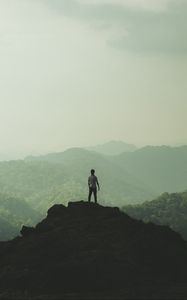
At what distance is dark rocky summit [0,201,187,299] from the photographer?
30.8m

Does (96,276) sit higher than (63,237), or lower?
lower

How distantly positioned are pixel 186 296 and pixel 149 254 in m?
5.96

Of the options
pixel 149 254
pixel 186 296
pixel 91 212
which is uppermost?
pixel 91 212

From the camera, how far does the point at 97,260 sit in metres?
32.1

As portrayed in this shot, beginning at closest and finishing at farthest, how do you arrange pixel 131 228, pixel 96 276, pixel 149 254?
1. pixel 96 276
2. pixel 149 254
3. pixel 131 228

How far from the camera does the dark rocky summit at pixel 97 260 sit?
30.8m

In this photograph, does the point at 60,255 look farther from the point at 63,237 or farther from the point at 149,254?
the point at 149,254

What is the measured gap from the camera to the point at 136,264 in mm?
32594

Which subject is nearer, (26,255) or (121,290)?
(121,290)

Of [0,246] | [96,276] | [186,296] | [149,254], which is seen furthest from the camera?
[0,246]

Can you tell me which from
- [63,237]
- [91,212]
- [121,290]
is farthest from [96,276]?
[91,212]

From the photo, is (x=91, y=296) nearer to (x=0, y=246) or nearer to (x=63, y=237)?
(x=63, y=237)

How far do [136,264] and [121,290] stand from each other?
317 centimetres

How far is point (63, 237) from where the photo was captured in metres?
35.9
